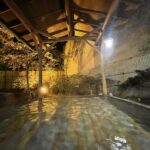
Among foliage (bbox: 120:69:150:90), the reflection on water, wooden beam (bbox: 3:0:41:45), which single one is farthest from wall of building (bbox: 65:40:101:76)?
the reflection on water

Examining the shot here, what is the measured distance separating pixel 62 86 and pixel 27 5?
5.28 meters

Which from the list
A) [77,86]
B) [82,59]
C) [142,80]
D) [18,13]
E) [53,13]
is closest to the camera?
[18,13]

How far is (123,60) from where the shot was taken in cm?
587

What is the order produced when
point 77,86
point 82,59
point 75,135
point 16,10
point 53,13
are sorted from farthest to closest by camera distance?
point 82,59 < point 77,86 < point 53,13 < point 16,10 < point 75,135

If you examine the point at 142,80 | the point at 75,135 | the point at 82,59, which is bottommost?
the point at 75,135

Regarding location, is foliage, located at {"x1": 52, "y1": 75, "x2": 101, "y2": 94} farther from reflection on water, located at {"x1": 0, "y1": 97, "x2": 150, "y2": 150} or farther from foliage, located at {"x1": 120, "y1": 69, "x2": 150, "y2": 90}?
reflection on water, located at {"x1": 0, "y1": 97, "x2": 150, "y2": 150}

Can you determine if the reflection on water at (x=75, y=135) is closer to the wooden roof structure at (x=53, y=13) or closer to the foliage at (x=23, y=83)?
the wooden roof structure at (x=53, y=13)

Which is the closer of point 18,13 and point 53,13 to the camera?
point 18,13

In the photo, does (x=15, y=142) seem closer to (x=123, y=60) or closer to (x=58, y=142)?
(x=58, y=142)

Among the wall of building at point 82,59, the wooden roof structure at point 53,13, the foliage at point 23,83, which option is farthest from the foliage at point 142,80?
the foliage at point 23,83

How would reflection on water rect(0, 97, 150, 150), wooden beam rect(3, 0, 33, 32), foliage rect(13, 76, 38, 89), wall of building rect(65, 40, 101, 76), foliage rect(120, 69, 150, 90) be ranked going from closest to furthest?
reflection on water rect(0, 97, 150, 150) → wooden beam rect(3, 0, 33, 32) → foliage rect(120, 69, 150, 90) → wall of building rect(65, 40, 101, 76) → foliage rect(13, 76, 38, 89)

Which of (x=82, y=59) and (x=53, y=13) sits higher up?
(x=53, y=13)

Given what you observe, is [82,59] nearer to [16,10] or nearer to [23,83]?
[23,83]

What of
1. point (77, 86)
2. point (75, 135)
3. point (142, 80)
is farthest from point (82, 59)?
point (75, 135)
